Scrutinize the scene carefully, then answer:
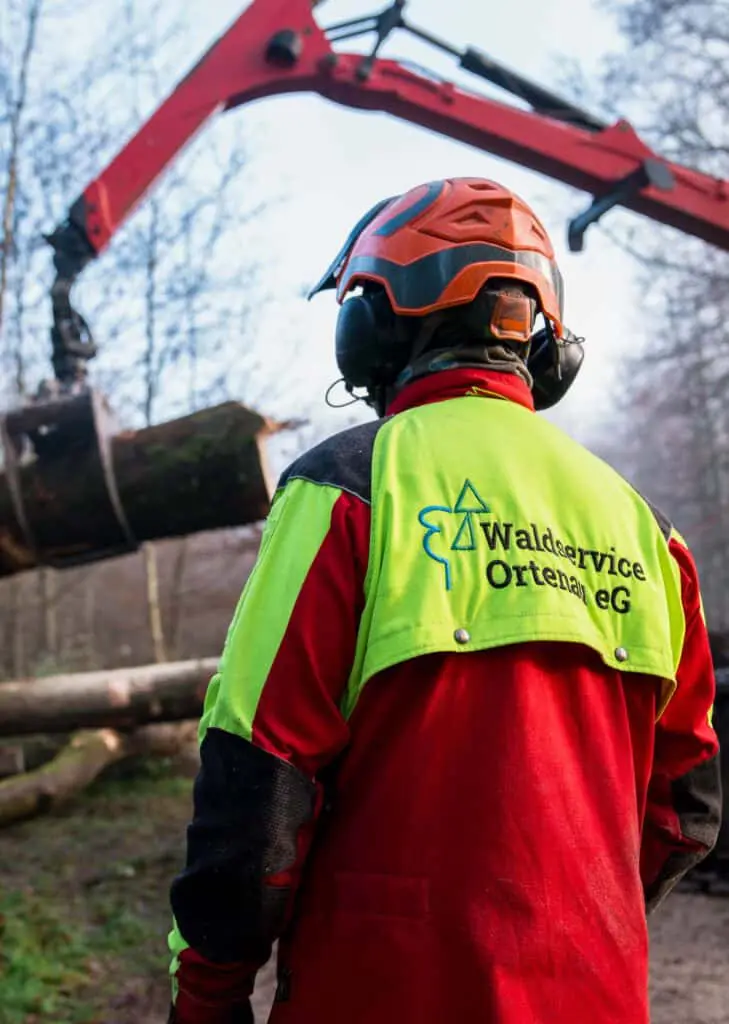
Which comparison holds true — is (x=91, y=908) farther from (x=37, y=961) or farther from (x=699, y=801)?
(x=699, y=801)

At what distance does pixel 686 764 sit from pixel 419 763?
2.25 feet

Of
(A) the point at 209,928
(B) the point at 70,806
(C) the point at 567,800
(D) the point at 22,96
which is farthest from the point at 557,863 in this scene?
(D) the point at 22,96

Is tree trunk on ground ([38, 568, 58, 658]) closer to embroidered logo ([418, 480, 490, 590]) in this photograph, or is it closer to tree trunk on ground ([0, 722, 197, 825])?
tree trunk on ground ([0, 722, 197, 825])

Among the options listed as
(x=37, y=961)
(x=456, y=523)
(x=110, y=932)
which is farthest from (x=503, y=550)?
(x=110, y=932)

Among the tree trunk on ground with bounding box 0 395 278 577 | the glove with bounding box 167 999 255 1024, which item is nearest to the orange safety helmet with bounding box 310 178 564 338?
the glove with bounding box 167 999 255 1024

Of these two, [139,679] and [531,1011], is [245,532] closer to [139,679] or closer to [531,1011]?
[139,679]

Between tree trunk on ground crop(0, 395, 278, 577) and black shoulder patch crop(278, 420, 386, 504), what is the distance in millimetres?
2971

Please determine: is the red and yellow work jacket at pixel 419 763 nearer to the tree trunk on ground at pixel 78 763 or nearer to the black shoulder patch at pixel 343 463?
the black shoulder patch at pixel 343 463

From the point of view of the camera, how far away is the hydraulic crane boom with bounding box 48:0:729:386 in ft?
20.3

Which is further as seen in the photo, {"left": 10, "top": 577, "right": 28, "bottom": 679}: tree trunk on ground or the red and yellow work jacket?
{"left": 10, "top": 577, "right": 28, "bottom": 679}: tree trunk on ground

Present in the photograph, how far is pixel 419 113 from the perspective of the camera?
6.69 m

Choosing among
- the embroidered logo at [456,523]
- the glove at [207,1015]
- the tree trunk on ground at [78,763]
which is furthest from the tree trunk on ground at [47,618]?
the embroidered logo at [456,523]

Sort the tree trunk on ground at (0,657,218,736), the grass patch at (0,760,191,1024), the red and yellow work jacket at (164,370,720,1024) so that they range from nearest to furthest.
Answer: the red and yellow work jacket at (164,370,720,1024) < the grass patch at (0,760,191,1024) < the tree trunk on ground at (0,657,218,736)

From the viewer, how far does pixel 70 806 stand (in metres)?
7.18
